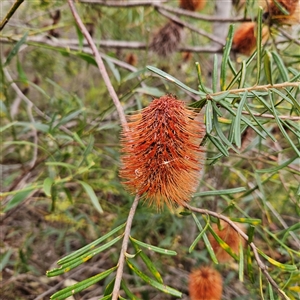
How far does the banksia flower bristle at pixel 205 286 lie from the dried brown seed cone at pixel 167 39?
102 cm

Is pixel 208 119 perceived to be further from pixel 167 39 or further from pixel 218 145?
pixel 167 39

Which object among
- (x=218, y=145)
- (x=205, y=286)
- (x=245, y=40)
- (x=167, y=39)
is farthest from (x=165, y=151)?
(x=167, y=39)

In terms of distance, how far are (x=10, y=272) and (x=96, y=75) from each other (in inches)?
67.0

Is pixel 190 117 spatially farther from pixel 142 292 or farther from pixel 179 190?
pixel 142 292

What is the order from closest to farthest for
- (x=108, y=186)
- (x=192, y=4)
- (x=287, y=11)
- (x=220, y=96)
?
(x=220, y=96) < (x=287, y=11) < (x=108, y=186) < (x=192, y=4)

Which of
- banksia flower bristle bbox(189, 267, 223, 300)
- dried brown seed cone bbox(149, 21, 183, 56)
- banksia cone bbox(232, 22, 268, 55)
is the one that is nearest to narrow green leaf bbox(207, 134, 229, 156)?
banksia flower bristle bbox(189, 267, 223, 300)

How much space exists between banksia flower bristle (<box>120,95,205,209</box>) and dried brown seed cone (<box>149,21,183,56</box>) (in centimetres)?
108

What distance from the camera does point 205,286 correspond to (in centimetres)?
111

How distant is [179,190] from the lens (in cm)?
66

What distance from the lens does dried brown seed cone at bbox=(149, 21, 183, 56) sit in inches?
65.3

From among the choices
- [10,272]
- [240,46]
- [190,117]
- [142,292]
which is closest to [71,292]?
[190,117]

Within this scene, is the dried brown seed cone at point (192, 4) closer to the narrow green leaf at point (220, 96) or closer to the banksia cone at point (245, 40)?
the banksia cone at point (245, 40)

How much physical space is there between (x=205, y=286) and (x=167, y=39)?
111 centimetres

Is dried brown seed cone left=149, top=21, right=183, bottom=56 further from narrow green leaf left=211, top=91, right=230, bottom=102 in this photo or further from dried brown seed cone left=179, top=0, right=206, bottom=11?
narrow green leaf left=211, top=91, right=230, bottom=102
